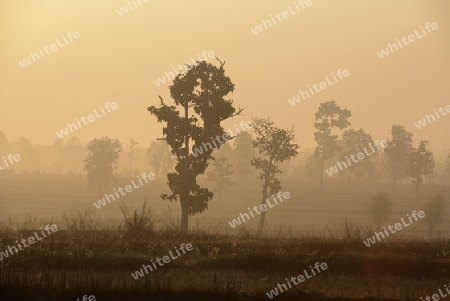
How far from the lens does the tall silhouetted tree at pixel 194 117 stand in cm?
3491

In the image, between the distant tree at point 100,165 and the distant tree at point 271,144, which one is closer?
the distant tree at point 271,144

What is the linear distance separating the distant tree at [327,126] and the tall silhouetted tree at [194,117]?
109716mm

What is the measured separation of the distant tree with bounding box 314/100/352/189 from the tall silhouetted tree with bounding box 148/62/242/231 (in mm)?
109716

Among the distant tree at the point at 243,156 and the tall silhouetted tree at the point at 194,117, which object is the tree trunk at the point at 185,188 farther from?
the distant tree at the point at 243,156

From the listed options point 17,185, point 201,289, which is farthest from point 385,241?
point 17,185

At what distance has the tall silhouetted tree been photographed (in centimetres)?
3491

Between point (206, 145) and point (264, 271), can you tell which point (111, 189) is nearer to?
point (206, 145)

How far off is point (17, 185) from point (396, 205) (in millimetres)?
96218

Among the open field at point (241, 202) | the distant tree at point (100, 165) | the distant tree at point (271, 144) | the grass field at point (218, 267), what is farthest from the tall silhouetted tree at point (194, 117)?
the distant tree at point (100, 165)

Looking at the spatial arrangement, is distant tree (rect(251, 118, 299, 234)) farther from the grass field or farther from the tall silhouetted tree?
the grass field

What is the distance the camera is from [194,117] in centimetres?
3519

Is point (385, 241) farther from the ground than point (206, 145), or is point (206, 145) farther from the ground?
point (206, 145)

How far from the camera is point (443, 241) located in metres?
24.5

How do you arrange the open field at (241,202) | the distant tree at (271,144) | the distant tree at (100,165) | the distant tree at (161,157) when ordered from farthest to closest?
1. the distant tree at (161,157)
2. the distant tree at (100,165)
3. the open field at (241,202)
4. the distant tree at (271,144)
